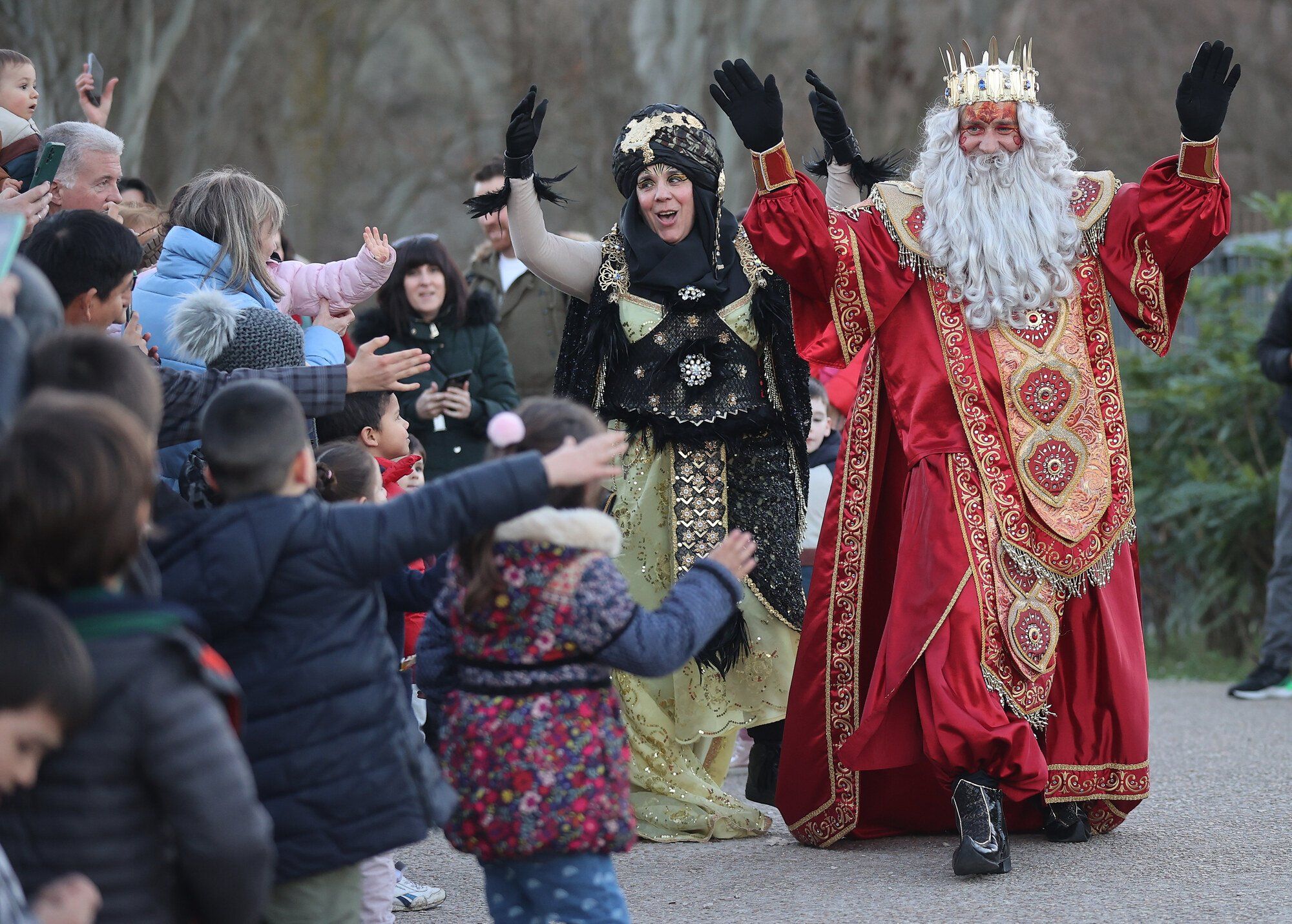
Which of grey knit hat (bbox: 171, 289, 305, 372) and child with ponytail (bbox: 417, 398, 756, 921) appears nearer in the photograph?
child with ponytail (bbox: 417, 398, 756, 921)

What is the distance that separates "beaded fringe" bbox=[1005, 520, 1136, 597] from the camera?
14.1 feet

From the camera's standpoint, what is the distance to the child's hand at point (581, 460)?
2.62 m

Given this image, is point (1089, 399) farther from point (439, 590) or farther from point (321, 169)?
point (321, 169)

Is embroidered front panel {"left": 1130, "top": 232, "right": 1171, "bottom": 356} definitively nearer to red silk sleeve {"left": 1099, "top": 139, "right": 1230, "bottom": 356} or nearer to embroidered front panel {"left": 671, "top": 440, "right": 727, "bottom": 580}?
red silk sleeve {"left": 1099, "top": 139, "right": 1230, "bottom": 356}

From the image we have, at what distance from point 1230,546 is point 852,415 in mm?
4539

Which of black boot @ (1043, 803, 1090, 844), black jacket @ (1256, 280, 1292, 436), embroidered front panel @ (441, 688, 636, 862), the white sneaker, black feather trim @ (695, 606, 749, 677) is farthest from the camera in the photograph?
black jacket @ (1256, 280, 1292, 436)

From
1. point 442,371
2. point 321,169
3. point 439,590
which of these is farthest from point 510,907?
point 321,169

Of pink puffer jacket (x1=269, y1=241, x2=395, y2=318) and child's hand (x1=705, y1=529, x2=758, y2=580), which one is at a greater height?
pink puffer jacket (x1=269, y1=241, x2=395, y2=318)

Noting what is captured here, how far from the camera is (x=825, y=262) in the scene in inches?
173

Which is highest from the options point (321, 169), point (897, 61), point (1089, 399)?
point (897, 61)

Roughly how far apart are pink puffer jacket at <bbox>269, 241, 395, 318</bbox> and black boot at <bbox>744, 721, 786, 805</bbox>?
1.72 meters

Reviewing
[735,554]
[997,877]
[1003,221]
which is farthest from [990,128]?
[735,554]

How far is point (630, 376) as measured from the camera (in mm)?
4820

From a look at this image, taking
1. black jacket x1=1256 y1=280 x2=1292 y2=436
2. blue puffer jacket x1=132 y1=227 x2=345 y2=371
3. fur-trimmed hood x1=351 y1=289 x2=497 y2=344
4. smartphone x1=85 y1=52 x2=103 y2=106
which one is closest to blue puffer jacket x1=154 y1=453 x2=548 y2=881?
blue puffer jacket x1=132 y1=227 x2=345 y2=371
